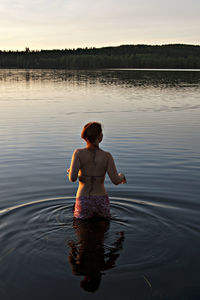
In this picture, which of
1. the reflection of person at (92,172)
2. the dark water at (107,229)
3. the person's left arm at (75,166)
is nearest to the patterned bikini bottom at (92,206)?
the reflection of person at (92,172)

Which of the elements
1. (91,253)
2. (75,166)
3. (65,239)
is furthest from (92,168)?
(91,253)

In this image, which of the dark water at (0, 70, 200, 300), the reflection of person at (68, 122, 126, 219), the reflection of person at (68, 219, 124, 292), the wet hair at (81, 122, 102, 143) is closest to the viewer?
the dark water at (0, 70, 200, 300)

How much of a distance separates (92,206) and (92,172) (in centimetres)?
65

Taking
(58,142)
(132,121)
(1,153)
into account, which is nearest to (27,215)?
(1,153)

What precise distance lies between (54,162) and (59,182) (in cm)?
253

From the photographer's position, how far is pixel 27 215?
7.34m

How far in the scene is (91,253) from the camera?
567cm

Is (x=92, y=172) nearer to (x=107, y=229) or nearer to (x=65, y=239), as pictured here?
(x=107, y=229)

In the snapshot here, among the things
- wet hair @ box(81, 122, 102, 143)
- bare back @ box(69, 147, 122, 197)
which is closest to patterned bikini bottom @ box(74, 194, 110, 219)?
bare back @ box(69, 147, 122, 197)

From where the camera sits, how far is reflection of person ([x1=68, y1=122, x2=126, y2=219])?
6035mm

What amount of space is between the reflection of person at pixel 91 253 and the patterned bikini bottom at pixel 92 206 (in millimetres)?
183

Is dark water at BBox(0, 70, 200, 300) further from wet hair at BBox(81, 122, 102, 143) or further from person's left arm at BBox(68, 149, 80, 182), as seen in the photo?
wet hair at BBox(81, 122, 102, 143)

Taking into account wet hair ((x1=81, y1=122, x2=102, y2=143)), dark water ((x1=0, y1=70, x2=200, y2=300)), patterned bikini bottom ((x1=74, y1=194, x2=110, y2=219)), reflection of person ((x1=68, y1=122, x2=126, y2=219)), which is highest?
wet hair ((x1=81, y1=122, x2=102, y2=143))

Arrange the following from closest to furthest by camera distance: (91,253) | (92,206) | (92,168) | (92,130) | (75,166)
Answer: (91,253) → (92,130) → (75,166) → (92,168) → (92,206)
